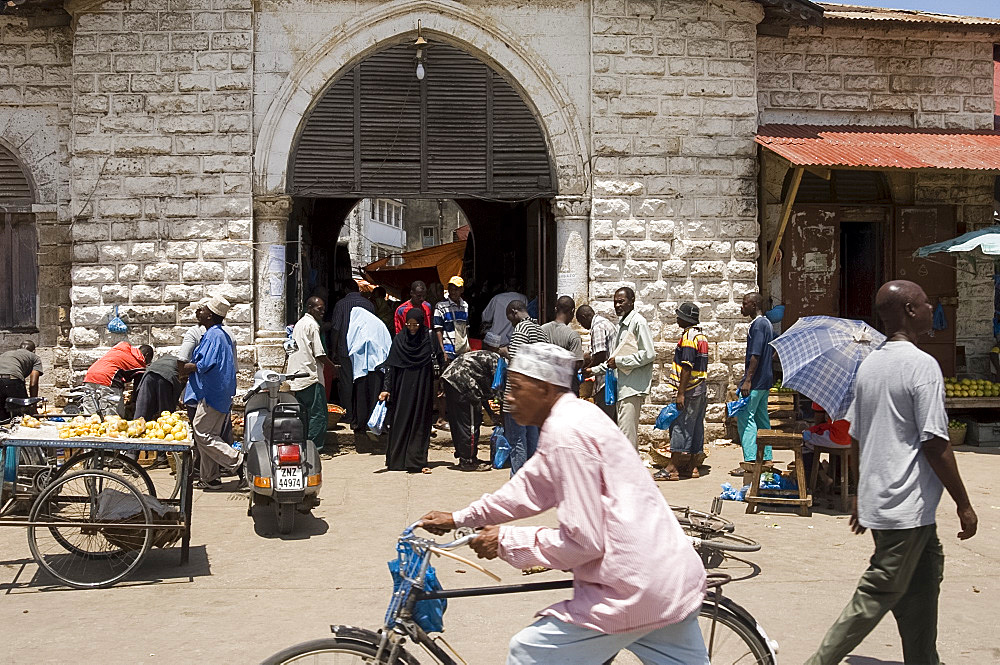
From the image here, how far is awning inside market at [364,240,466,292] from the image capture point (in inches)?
846

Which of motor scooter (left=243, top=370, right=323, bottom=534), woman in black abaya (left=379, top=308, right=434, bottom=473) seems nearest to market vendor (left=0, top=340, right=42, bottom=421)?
Answer: motor scooter (left=243, top=370, right=323, bottom=534)

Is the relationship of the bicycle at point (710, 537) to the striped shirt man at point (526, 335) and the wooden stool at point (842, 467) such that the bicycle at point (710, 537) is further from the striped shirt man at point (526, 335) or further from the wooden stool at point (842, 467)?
the striped shirt man at point (526, 335)

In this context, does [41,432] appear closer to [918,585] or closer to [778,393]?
[918,585]

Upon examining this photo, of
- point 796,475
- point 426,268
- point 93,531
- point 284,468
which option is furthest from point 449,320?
point 426,268

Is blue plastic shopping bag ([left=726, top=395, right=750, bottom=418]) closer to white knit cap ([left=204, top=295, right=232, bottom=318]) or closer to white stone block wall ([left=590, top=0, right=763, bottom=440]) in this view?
white stone block wall ([left=590, top=0, right=763, bottom=440])

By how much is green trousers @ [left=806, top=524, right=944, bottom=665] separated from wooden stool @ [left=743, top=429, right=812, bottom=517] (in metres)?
4.22

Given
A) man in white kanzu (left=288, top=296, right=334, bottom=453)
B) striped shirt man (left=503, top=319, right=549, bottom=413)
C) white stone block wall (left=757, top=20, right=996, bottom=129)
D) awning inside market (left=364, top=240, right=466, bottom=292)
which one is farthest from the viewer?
awning inside market (left=364, top=240, right=466, bottom=292)

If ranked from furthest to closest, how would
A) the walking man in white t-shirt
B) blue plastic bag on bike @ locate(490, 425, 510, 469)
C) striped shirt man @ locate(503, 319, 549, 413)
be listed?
blue plastic bag on bike @ locate(490, 425, 510, 469) → striped shirt man @ locate(503, 319, 549, 413) → the walking man in white t-shirt

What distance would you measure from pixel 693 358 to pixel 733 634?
6551mm

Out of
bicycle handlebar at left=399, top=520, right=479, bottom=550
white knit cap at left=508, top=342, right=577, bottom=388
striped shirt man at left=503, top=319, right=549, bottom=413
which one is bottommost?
bicycle handlebar at left=399, top=520, right=479, bottom=550

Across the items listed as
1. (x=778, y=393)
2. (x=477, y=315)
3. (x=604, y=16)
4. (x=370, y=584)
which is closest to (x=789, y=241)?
(x=778, y=393)

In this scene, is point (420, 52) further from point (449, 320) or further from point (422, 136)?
point (449, 320)

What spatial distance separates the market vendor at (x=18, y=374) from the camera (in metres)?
10.7

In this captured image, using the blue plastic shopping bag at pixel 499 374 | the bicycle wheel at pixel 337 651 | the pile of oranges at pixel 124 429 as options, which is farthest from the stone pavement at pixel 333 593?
the blue plastic shopping bag at pixel 499 374
